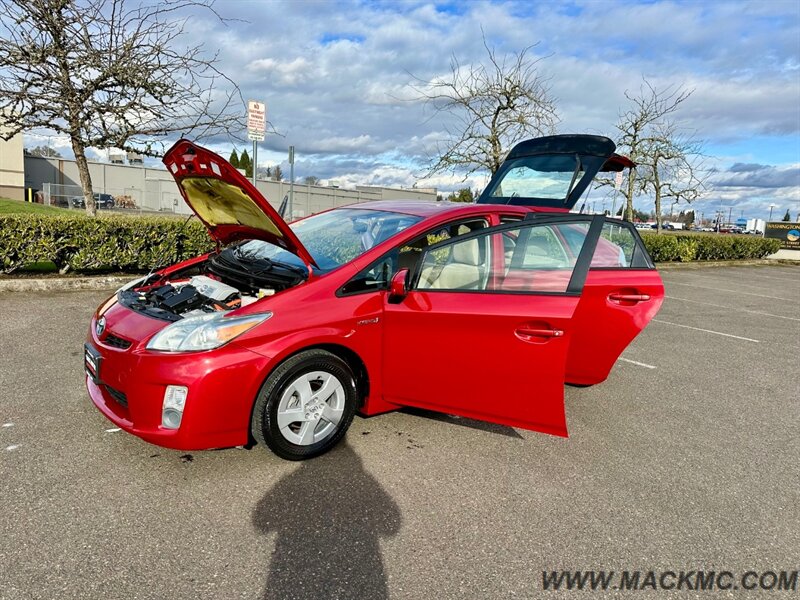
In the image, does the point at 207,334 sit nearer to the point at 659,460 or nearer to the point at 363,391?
the point at 363,391

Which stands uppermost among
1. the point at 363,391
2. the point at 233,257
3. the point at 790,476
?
the point at 233,257

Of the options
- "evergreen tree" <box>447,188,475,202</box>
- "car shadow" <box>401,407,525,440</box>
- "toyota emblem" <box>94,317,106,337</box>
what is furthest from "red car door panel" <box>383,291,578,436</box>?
"evergreen tree" <box>447,188,475,202</box>

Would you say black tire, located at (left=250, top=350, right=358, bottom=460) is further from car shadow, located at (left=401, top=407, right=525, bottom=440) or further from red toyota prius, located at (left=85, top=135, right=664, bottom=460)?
car shadow, located at (left=401, top=407, right=525, bottom=440)

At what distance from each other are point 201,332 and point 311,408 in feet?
2.51

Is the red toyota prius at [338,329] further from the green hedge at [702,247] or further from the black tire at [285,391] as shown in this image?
the green hedge at [702,247]

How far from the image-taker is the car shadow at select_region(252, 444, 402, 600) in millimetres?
2213

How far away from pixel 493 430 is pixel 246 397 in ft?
5.86

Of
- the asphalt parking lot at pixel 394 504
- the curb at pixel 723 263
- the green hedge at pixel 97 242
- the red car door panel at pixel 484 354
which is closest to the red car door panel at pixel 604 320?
the asphalt parking lot at pixel 394 504

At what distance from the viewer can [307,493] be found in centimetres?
285

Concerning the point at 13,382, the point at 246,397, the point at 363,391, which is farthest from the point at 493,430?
the point at 13,382

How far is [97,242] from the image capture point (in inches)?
312

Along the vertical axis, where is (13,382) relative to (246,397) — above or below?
below

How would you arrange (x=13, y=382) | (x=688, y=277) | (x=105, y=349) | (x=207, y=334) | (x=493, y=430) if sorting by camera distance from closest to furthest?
(x=207, y=334) → (x=105, y=349) → (x=493, y=430) → (x=13, y=382) → (x=688, y=277)

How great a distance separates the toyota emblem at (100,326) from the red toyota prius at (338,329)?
0.07 ft
